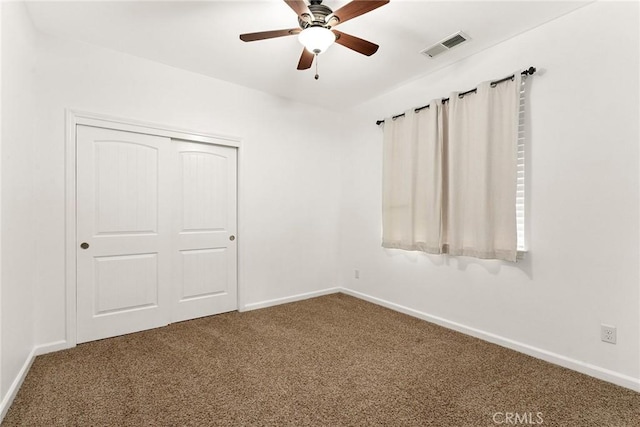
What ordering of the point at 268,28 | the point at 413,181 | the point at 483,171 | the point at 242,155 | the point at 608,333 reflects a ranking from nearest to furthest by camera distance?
the point at 608,333
the point at 268,28
the point at 483,171
the point at 413,181
the point at 242,155

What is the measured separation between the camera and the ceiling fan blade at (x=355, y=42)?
2.24 m

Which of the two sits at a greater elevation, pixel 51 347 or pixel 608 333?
pixel 608 333

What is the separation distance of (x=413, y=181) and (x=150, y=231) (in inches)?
113

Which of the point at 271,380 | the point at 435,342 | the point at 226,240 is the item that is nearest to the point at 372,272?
the point at 435,342

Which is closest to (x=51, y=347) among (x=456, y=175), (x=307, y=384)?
(x=307, y=384)

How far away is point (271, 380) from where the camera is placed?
Result: 7.25 ft

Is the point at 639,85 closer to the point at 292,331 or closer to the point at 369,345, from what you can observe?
the point at 369,345

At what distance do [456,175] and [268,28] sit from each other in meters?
2.20

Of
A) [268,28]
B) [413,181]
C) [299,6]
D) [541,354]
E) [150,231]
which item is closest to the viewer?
[299,6]

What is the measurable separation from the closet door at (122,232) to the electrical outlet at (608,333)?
150 inches

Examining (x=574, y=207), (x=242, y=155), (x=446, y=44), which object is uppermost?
(x=446, y=44)

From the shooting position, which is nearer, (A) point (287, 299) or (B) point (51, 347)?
(B) point (51, 347)

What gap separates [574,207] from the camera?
2.38 metres

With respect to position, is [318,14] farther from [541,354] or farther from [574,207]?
[541,354]
